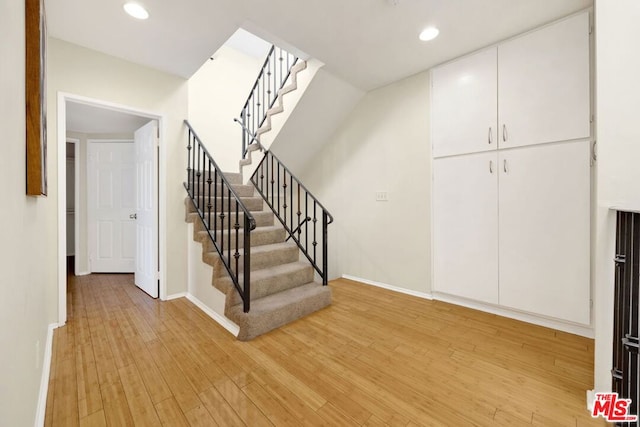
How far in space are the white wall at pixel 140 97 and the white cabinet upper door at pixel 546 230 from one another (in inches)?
132

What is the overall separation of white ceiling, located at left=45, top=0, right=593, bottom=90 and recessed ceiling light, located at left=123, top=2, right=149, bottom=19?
0.16 ft

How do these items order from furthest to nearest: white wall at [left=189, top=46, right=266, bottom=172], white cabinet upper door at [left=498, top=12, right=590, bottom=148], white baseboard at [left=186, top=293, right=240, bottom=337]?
1. white wall at [left=189, top=46, right=266, bottom=172]
2. white baseboard at [left=186, top=293, right=240, bottom=337]
3. white cabinet upper door at [left=498, top=12, right=590, bottom=148]

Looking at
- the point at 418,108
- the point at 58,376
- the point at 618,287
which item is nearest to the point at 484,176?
the point at 418,108

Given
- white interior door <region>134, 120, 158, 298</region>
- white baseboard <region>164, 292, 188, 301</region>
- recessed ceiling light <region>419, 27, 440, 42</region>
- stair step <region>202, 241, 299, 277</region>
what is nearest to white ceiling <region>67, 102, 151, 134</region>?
white interior door <region>134, 120, 158, 298</region>

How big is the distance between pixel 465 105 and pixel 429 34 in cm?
78

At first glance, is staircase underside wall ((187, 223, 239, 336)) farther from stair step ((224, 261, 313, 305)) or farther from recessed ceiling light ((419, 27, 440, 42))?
recessed ceiling light ((419, 27, 440, 42))

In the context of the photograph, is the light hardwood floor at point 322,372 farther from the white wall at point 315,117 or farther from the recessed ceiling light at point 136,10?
the recessed ceiling light at point 136,10

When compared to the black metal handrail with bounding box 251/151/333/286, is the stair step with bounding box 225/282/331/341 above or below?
below

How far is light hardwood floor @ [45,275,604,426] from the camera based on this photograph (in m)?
1.36

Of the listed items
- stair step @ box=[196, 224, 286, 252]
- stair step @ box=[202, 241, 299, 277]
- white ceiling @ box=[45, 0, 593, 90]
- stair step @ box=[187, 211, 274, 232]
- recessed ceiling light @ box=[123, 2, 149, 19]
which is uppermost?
white ceiling @ box=[45, 0, 593, 90]

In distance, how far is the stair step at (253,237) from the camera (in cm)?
265

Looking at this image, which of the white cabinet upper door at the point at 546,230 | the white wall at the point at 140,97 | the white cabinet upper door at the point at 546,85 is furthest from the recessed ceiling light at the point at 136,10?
the white cabinet upper door at the point at 546,230

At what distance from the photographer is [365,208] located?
11.7 ft

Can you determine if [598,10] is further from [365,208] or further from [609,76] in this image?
[365,208]
